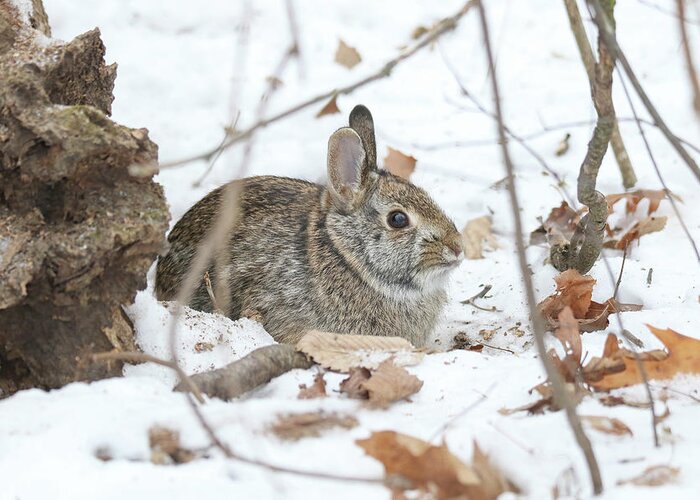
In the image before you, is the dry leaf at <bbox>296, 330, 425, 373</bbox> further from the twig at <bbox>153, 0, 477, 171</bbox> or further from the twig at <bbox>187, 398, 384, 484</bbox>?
the twig at <bbox>153, 0, 477, 171</bbox>

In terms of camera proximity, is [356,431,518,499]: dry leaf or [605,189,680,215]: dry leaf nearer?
[356,431,518,499]: dry leaf

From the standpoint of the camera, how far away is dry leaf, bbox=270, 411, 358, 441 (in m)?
2.83

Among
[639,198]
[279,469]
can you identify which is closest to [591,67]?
[639,198]

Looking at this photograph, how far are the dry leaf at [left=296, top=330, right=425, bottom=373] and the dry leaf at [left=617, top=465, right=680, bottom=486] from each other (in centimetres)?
120

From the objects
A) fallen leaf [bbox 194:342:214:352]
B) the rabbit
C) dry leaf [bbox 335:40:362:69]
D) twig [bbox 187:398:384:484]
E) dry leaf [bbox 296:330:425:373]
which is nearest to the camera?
twig [bbox 187:398:384:484]

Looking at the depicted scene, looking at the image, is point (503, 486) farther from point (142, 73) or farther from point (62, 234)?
point (142, 73)

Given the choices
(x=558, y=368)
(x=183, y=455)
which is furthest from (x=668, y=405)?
(x=183, y=455)

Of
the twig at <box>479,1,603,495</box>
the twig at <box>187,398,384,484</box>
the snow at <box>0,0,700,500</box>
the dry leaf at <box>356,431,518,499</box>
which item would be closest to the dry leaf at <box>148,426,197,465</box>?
the snow at <box>0,0,700,500</box>

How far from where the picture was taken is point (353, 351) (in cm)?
379

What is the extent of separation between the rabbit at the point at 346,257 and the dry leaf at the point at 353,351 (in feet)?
2.99

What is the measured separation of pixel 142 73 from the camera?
7.25 metres

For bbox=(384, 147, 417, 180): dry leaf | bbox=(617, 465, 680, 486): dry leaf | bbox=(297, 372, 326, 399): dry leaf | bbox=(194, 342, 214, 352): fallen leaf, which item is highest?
bbox=(384, 147, 417, 180): dry leaf

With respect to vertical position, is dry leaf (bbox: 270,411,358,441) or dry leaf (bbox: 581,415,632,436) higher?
dry leaf (bbox: 270,411,358,441)

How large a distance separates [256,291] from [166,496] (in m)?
2.35
